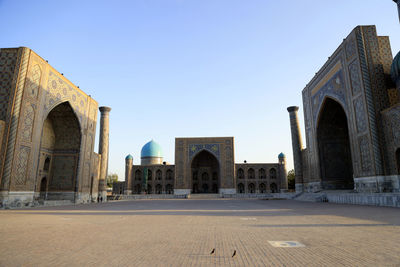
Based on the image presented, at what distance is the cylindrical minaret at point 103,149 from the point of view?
2442 centimetres

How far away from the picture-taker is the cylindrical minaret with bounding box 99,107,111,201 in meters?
→ 24.4

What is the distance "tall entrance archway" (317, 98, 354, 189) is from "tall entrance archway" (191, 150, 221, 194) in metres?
22.0

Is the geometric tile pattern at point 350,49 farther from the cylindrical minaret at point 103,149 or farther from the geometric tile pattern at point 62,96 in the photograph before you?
the cylindrical minaret at point 103,149

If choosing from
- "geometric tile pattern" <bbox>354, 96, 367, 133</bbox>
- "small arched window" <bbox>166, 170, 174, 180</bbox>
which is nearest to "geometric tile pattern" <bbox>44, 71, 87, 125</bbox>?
"geometric tile pattern" <bbox>354, 96, 367, 133</bbox>

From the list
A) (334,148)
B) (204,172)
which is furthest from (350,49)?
(204,172)

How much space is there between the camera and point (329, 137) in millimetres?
22297

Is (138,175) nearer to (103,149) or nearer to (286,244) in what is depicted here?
(103,149)

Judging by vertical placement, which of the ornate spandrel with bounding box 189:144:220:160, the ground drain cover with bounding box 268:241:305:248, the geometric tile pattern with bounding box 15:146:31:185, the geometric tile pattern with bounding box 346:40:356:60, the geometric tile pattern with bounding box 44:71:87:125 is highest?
the geometric tile pattern with bounding box 346:40:356:60

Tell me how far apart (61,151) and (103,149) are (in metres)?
5.34

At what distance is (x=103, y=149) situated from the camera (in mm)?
25453

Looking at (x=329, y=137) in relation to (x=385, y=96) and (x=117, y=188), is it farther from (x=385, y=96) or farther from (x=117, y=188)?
(x=117, y=188)

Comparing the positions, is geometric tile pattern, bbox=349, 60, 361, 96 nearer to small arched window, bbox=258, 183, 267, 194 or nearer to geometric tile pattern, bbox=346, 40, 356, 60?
geometric tile pattern, bbox=346, 40, 356, 60

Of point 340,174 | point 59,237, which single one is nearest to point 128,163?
point 340,174

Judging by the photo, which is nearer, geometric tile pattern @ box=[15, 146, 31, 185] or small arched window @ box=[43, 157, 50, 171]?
geometric tile pattern @ box=[15, 146, 31, 185]
